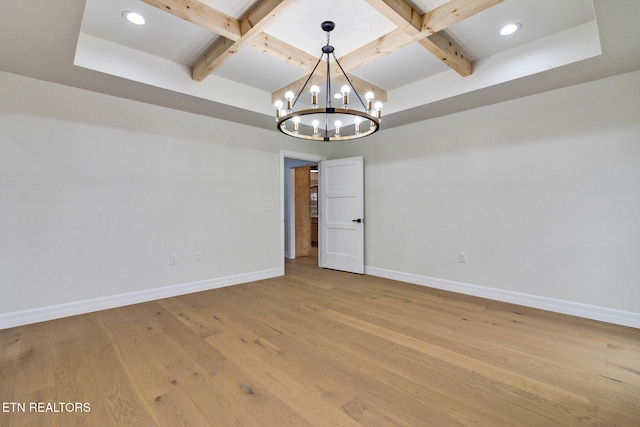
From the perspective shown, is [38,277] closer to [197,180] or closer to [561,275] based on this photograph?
[197,180]

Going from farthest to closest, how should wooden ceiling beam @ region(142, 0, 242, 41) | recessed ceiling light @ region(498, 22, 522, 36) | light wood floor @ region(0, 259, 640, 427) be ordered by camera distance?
1. recessed ceiling light @ region(498, 22, 522, 36)
2. wooden ceiling beam @ region(142, 0, 242, 41)
3. light wood floor @ region(0, 259, 640, 427)

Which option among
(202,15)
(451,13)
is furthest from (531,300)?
(202,15)

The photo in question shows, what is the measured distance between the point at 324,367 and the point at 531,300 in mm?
2779

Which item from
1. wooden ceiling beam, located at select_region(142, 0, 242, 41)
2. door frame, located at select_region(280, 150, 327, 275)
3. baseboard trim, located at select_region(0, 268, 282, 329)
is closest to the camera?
wooden ceiling beam, located at select_region(142, 0, 242, 41)

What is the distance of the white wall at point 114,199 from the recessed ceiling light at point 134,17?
1220mm

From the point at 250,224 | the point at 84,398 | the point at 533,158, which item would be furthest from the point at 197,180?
the point at 533,158

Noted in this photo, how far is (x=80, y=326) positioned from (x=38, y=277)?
730 mm

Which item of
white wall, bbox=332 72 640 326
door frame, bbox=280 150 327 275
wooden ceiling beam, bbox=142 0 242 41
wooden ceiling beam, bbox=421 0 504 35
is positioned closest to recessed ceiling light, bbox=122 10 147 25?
wooden ceiling beam, bbox=142 0 242 41

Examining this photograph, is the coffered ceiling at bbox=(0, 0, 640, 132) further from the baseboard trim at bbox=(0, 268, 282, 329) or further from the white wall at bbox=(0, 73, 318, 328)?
the baseboard trim at bbox=(0, 268, 282, 329)

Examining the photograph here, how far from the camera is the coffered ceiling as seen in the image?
218cm

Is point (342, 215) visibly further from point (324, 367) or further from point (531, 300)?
point (324, 367)

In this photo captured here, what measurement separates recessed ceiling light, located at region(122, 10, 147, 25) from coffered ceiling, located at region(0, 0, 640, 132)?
0.05 meters

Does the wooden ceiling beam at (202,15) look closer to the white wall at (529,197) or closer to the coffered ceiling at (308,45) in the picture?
the coffered ceiling at (308,45)

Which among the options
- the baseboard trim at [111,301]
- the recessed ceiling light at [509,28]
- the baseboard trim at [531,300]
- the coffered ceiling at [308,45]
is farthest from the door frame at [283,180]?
the recessed ceiling light at [509,28]
